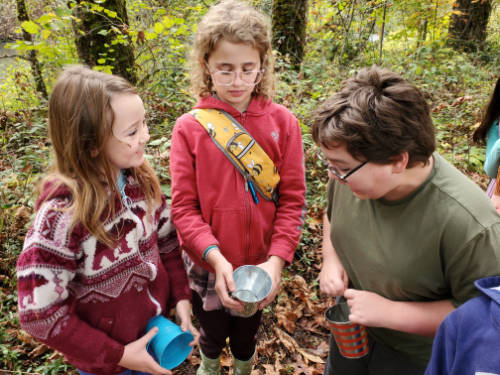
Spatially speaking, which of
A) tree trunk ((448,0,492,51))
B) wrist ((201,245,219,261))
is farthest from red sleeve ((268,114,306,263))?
tree trunk ((448,0,492,51))

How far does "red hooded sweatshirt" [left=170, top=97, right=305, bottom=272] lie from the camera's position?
1.97m

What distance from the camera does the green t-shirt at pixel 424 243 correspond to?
1.26 m

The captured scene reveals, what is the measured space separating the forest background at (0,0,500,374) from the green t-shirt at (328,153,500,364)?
1688 mm

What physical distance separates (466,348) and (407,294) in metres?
0.49

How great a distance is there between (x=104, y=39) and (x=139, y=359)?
507 cm

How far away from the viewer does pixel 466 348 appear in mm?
1031

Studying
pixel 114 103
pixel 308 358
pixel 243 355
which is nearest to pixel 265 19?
pixel 114 103

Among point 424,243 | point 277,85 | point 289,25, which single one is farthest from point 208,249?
point 289,25

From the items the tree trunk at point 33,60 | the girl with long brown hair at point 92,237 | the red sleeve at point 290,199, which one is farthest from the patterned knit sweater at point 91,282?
the tree trunk at point 33,60

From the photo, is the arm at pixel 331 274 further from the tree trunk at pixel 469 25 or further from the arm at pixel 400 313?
the tree trunk at pixel 469 25

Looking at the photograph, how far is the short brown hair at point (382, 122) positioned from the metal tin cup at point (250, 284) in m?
0.90

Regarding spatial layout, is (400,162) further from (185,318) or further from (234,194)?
(185,318)

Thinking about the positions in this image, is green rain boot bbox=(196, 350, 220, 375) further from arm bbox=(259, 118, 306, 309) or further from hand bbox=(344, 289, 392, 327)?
hand bbox=(344, 289, 392, 327)

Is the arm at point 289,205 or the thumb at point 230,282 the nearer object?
the thumb at point 230,282
